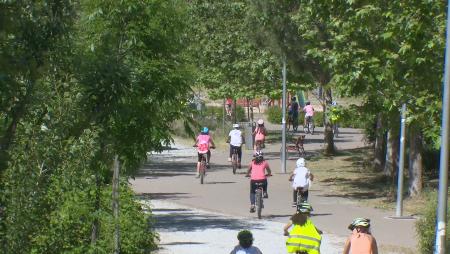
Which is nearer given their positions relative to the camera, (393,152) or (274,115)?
(393,152)

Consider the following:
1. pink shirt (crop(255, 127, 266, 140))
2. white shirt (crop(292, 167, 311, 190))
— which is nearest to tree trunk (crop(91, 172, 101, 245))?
white shirt (crop(292, 167, 311, 190))

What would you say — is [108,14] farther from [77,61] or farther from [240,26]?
[240,26]

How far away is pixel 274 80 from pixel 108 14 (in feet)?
103

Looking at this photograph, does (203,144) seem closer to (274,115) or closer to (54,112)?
(54,112)

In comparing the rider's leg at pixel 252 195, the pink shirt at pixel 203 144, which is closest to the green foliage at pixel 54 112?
the rider's leg at pixel 252 195

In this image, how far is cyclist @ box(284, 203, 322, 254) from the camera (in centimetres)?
1180

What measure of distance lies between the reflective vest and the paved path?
4.03 meters

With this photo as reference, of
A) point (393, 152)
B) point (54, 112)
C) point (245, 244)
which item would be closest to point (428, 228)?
point (245, 244)

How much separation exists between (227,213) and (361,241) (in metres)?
10.4

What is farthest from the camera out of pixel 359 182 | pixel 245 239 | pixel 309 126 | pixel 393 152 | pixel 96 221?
pixel 309 126

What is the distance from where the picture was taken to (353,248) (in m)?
11.6

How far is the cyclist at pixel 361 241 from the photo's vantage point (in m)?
11.6

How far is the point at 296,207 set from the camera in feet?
60.4

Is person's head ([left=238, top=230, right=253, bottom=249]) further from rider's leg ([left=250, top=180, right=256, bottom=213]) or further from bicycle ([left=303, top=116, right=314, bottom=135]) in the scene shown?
bicycle ([left=303, top=116, right=314, bottom=135])
